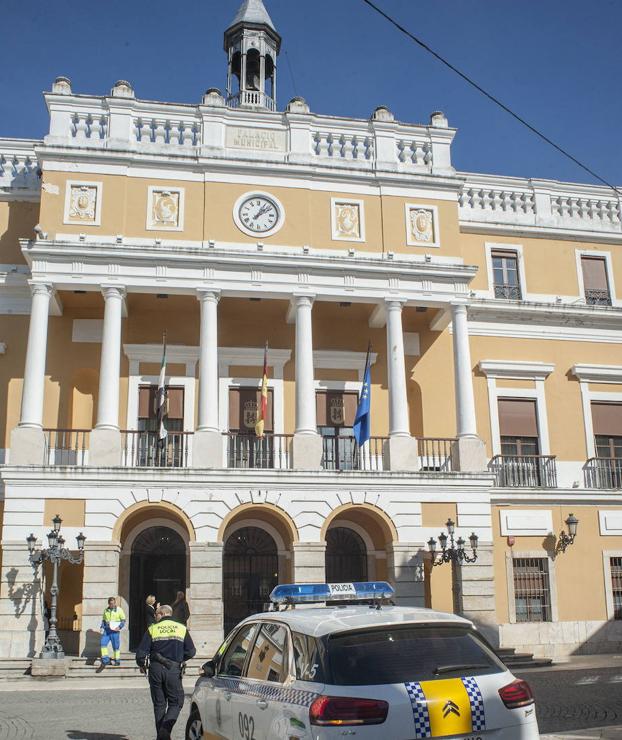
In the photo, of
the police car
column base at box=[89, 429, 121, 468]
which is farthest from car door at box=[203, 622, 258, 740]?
column base at box=[89, 429, 121, 468]

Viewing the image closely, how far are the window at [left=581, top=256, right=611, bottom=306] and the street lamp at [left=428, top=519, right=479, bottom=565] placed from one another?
9447mm

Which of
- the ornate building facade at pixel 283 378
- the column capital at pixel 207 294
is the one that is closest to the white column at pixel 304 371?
the ornate building facade at pixel 283 378

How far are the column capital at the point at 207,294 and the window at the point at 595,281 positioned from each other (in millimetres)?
11860

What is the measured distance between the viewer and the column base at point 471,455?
22344 millimetres

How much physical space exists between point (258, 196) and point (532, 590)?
1298 cm

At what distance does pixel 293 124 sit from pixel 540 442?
37.5ft

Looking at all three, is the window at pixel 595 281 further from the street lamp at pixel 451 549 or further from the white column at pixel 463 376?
the street lamp at pixel 451 549

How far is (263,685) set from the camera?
6.62 metres

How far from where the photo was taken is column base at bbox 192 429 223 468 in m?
20.9

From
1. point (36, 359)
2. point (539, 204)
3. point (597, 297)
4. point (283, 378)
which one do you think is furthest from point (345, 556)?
point (539, 204)

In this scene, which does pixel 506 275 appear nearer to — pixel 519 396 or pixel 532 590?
pixel 519 396

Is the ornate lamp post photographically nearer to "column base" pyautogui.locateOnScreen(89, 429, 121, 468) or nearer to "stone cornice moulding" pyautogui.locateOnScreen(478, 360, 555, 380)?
"column base" pyautogui.locateOnScreen(89, 429, 121, 468)

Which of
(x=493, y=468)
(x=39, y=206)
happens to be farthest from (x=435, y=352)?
(x=39, y=206)

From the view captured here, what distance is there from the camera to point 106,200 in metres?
22.6
